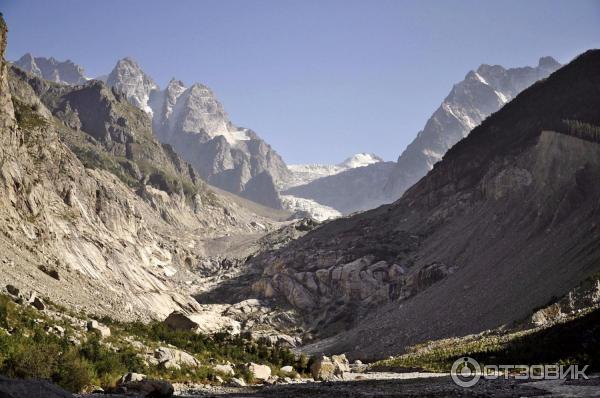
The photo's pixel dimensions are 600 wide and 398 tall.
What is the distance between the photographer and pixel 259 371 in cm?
3556

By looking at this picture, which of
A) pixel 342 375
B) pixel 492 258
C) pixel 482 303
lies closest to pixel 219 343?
pixel 342 375

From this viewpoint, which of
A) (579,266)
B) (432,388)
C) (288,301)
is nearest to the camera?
(432,388)

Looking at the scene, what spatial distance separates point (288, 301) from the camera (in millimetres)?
120000

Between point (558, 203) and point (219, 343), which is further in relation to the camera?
point (558, 203)

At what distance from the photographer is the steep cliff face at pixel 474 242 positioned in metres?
69.8

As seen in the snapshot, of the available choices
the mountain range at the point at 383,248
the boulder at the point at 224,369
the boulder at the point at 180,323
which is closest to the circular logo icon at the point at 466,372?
the boulder at the point at 224,369

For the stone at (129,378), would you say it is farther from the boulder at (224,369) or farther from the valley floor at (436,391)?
the boulder at (224,369)

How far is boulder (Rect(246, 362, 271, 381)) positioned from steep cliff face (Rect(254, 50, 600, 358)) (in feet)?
112

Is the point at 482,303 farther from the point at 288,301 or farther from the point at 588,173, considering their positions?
the point at 288,301

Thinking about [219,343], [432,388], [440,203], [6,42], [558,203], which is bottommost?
[432,388]

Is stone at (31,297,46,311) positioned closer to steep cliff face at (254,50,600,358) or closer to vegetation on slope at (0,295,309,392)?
vegetation on slope at (0,295,309,392)

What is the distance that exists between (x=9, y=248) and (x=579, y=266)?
57.8 metres

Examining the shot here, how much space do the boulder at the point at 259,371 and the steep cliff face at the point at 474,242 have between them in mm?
34030

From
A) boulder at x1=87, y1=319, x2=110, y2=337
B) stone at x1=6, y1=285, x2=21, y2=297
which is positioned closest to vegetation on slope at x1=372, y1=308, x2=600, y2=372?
boulder at x1=87, y1=319, x2=110, y2=337
